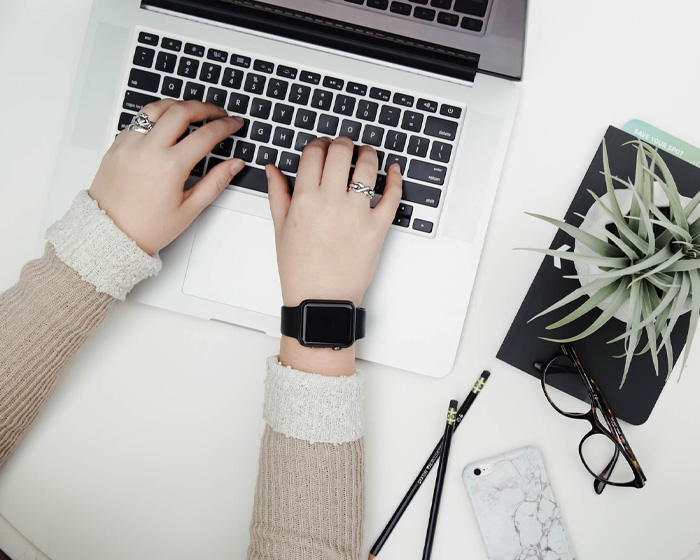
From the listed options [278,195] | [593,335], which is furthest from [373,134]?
[593,335]

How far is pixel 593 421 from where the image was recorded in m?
0.61

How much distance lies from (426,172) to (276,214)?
0.57 feet

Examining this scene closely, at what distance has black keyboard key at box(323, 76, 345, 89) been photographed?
0.61m

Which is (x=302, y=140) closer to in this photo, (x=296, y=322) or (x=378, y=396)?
(x=296, y=322)

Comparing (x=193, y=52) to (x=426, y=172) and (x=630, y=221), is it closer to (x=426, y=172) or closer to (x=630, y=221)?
(x=426, y=172)

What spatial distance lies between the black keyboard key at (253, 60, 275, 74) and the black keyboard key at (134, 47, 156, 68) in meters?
0.12

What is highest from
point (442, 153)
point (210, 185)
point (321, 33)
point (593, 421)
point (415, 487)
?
point (321, 33)

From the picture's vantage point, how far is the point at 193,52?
24.5 inches

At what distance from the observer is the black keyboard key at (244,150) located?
0.61 metres

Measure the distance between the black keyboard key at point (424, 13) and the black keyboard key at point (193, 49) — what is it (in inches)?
9.8

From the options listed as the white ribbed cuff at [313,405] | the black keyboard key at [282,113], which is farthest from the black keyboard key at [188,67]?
the white ribbed cuff at [313,405]

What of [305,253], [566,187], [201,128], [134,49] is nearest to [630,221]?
[566,187]

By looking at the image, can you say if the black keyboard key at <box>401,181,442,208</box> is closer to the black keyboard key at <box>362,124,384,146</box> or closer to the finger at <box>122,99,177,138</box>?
the black keyboard key at <box>362,124,384,146</box>

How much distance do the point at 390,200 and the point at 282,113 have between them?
162mm
